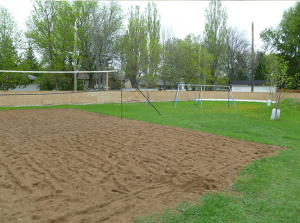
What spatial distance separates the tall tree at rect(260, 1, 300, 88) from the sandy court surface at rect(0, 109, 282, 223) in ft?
102

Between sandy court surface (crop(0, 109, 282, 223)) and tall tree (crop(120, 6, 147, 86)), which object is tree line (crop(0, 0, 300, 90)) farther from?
sandy court surface (crop(0, 109, 282, 223))

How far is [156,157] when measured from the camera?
541 cm

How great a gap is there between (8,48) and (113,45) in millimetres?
12171

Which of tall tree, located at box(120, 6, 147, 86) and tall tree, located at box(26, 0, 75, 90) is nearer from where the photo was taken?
tall tree, located at box(26, 0, 75, 90)

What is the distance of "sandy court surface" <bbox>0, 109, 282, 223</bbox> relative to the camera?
10.3 ft

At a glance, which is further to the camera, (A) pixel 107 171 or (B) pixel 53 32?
(B) pixel 53 32

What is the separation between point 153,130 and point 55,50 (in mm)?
19432

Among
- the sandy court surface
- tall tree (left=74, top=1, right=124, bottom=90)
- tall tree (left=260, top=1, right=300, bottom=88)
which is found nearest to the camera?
the sandy court surface

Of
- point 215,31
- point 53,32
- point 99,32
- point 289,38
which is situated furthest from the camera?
point 215,31

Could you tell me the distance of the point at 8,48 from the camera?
77.8 ft

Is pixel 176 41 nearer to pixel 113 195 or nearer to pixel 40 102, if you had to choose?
pixel 40 102

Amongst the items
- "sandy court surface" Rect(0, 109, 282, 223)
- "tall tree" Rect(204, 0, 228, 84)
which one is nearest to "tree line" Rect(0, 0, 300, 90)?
"tall tree" Rect(204, 0, 228, 84)

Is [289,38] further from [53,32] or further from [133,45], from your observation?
[53,32]

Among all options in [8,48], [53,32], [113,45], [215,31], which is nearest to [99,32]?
[113,45]
